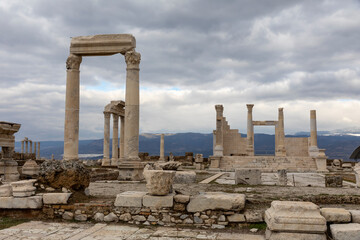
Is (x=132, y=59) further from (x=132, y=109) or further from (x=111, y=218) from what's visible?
(x=111, y=218)

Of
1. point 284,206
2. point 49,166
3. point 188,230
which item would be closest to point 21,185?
point 49,166

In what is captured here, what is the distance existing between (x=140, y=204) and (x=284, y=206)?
319 centimetres

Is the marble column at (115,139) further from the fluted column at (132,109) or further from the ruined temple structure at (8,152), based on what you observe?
the fluted column at (132,109)

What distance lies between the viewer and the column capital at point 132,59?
1595cm

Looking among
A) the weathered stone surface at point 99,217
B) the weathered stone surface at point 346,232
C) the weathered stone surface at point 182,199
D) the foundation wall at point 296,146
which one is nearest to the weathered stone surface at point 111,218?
the weathered stone surface at point 99,217

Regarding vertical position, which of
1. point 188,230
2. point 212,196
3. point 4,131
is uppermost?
point 4,131

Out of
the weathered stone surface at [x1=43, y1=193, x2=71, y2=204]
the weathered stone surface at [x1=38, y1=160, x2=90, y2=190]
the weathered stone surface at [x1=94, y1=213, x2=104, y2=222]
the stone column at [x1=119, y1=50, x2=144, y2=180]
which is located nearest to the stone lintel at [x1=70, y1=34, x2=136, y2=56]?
the stone column at [x1=119, y1=50, x2=144, y2=180]

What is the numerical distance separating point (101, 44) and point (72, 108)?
10.6 ft

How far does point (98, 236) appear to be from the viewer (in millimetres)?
6602

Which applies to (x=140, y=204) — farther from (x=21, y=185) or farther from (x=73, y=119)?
(x=73, y=119)

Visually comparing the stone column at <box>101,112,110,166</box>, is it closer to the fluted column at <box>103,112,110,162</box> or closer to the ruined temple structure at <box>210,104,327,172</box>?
the fluted column at <box>103,112,110,162</box>

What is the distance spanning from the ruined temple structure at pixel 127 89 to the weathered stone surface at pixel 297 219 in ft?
33.9

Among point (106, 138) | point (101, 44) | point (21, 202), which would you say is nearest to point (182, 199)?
point (21, 202)

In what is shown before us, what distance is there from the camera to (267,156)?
34594 mm
